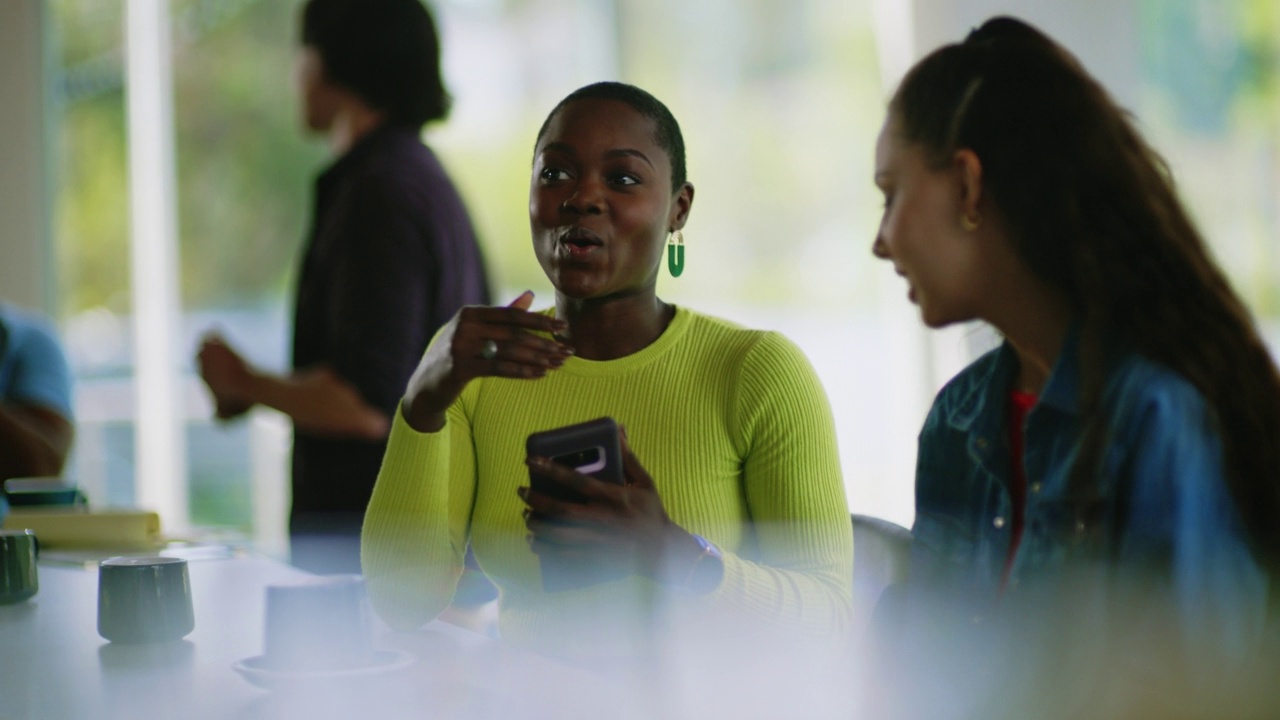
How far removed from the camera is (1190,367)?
0.93 m

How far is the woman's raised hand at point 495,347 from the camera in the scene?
3.61ft

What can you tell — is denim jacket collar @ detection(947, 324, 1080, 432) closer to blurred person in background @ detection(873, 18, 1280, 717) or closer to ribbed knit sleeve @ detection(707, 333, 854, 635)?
blurred person in background @ detection(873, 18, 1280, 717)

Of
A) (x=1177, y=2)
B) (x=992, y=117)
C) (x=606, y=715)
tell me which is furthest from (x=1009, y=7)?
(x=606, y=715)

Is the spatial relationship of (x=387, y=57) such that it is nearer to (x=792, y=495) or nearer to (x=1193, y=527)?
(x=792, y=495)

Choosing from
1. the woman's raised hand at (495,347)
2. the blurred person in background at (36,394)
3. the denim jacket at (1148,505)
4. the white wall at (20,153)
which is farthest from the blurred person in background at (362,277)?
the white wall at (20,153)

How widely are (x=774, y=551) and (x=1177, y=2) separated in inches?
62.3

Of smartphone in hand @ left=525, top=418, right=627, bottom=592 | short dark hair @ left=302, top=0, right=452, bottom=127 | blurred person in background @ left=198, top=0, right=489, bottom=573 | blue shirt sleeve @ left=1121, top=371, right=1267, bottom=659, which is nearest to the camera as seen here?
blue shirt sleeve @ left=1121, top=371, right=1267, bottom=659

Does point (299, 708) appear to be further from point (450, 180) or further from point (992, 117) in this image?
point (450, 180)

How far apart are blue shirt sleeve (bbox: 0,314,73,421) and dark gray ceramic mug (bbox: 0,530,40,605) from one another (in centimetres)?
110

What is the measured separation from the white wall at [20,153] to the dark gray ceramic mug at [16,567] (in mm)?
3564

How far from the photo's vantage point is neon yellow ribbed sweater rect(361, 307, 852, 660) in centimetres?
118

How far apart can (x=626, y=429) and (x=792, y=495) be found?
19 centimetres

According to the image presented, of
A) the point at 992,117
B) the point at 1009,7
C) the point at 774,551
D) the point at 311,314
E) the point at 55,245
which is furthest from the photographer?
the point at 55,245

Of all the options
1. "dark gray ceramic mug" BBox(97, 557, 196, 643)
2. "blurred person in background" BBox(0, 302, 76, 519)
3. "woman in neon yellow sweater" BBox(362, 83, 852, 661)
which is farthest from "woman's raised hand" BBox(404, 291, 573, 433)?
"blurred person in background" BBox(0, 302, 76, 519)
